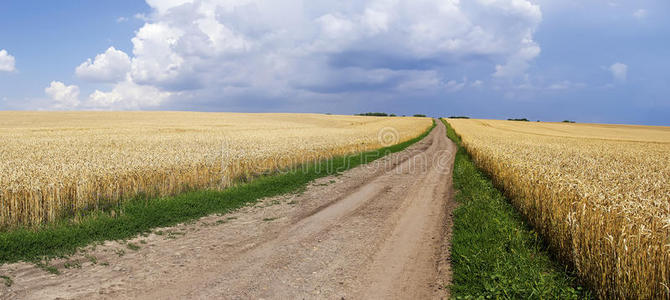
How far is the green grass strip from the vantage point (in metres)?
7.00

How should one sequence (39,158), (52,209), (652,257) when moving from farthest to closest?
1. (39,158)
2. (52,209)
3. (652,257)

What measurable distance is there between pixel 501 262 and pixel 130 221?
328 inches

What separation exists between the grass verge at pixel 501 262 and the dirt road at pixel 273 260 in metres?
0.36

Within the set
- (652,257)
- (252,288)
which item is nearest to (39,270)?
(252,288)

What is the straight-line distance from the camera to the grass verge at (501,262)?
17.4 feet

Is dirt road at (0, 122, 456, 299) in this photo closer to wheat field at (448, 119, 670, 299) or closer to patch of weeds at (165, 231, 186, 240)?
patch of weeds at (165, 231, 186, 240)

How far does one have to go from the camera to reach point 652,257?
14.4 feet

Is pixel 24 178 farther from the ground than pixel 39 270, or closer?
farther from the ground

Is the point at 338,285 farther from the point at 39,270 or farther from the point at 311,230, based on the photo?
the point at 39,270

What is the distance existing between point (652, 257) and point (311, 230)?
20.2ft

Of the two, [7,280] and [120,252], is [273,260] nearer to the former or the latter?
[120,252]

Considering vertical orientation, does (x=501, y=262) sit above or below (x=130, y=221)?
A: above

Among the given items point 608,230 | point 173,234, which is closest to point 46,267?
point 173,234

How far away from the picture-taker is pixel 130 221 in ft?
28.5
